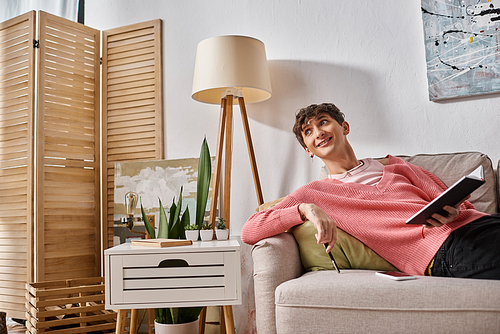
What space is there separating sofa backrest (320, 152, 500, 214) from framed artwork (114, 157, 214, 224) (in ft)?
3.97

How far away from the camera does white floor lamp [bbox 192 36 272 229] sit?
1981 mm

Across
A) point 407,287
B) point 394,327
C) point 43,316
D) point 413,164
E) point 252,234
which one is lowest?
point 43,316

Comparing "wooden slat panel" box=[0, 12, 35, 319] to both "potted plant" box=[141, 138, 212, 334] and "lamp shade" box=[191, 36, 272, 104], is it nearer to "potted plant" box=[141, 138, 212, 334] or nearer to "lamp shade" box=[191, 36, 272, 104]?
"potted plant" box=[141, 138, 212, 334]

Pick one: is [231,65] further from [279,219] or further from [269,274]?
[269,274]

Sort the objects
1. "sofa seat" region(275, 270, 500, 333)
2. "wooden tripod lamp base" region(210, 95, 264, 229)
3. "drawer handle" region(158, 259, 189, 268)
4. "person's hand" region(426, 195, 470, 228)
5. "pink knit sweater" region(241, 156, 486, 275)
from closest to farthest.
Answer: "sofa seat" region(275, 270, 500, 333)
"person's hand" region(426, 195, 470, 228)
"pink knit sweater" region(241, 156, 486, 275)
"drawer handle" region(158, 259, 189, 268)
"wooden tripod lamp base" region(210, 95, 264, 229)

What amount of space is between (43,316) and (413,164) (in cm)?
186

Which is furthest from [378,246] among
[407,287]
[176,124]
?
[176,124]

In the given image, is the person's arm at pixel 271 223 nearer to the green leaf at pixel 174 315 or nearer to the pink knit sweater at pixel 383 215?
the pink knit sweater at pixel 383 215

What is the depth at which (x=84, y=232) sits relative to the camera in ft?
8.13

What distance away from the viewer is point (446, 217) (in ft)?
4.28

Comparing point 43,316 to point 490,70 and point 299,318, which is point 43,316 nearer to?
point 299,318

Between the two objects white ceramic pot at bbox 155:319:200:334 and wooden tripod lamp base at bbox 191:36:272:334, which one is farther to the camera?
wooden tripod lamp base at bbox 191:36:272:334

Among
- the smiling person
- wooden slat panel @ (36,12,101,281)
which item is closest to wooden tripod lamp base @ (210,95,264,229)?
the smiling person

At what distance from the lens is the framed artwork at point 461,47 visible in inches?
73.8
